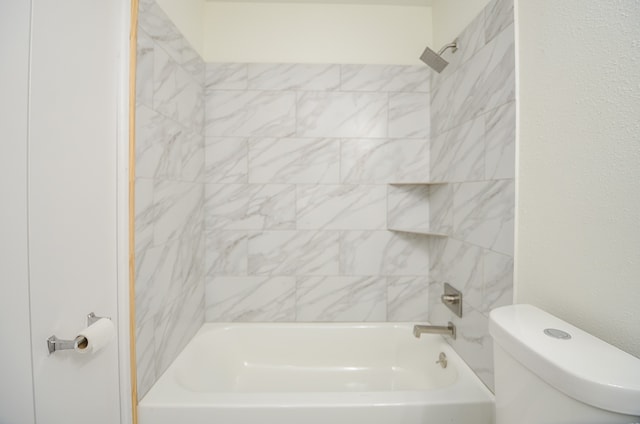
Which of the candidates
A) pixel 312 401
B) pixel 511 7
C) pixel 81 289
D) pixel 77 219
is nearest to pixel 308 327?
pixel 312 401

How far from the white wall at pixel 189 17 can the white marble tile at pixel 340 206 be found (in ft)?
3.14

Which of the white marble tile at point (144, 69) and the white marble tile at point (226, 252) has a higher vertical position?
the white marble tile at point (144, 69)

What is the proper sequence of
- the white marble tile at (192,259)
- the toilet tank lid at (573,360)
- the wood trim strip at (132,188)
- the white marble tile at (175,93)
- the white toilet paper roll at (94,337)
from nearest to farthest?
the toilet tank lid at (573,360) → the white toilet paper roll at (94,337) → the wood trim strip at (132,188) → the white marble tile at (175,93) → the white marble tile at (192,259)

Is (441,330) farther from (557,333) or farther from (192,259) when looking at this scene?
(192,259)

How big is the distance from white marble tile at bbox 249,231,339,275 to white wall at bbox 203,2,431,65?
104cm

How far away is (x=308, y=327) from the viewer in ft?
5.36

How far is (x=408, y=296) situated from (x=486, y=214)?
0.79 meters

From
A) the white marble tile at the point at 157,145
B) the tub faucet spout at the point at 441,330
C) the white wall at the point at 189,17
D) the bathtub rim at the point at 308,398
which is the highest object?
the white wall at the point at 189,17

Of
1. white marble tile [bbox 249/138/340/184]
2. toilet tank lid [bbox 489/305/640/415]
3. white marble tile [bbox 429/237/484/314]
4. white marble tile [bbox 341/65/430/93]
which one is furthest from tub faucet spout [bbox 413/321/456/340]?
white marble tile [bbox 341/65/430/93]

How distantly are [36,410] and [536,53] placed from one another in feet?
5.33

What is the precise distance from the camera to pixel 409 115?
1.66m

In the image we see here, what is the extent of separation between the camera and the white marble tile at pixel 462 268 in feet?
3.69

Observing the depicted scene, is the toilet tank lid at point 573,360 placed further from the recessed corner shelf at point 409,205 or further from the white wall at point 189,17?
the white wall at point 189,17

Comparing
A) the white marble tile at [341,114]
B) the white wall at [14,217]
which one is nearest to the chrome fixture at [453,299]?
the white marble tile at [341,114]
